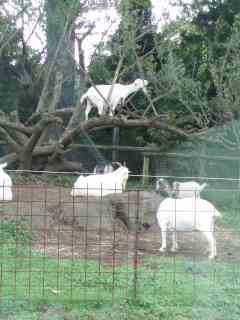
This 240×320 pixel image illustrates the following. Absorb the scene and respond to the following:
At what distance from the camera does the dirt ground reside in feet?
26.0

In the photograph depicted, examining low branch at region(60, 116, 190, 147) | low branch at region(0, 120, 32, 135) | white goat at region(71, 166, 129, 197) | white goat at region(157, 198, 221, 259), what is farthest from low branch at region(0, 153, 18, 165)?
white goat at region(157, 198, 221, 259)

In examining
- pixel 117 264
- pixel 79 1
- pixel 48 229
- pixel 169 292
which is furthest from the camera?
pixel 79 1

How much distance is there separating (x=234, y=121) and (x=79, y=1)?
12.5 feet

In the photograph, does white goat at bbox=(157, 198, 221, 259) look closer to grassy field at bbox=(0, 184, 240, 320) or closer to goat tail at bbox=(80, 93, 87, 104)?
grassy field at bbox=(0, 184, 240, 320)

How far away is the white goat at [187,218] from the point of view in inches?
323

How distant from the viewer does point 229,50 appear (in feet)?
42.7

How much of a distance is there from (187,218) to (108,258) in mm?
1300

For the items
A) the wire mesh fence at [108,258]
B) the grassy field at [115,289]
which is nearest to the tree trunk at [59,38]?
the wire mesh fence at [108,258]

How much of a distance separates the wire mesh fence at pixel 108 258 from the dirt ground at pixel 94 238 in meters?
0.01

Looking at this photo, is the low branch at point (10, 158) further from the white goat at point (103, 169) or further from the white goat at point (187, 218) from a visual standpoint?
the white goat at point (187, 218)

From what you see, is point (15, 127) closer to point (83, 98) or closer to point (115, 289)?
point (83, 98)

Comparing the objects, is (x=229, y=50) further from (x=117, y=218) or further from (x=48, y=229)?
(x=48, y=229)

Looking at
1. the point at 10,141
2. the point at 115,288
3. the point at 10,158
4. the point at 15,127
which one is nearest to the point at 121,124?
the point at 15,127

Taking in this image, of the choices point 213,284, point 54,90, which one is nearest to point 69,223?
point 213,284
